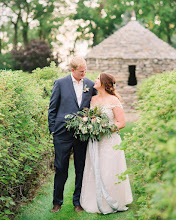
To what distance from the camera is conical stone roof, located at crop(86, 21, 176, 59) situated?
904 inches

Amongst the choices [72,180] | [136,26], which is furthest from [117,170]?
[136,26]

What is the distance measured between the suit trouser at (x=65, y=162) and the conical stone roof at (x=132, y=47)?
18.4 metres

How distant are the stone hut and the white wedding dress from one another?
681 inches

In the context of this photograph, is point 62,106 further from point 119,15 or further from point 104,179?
point 119,15

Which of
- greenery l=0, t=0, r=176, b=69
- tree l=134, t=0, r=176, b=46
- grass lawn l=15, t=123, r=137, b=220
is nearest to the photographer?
grass lawn l=15, t=123, r=137, b=220

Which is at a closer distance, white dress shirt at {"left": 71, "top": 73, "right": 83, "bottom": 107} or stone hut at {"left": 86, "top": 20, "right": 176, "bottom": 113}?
white dress shirt at {"left": 71, "top": 73, "right": 83, "bottom": 107}

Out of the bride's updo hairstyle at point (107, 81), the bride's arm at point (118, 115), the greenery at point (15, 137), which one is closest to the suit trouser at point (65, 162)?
the greenery at point (15, 137)

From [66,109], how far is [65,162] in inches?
32.6

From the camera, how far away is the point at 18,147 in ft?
14.1

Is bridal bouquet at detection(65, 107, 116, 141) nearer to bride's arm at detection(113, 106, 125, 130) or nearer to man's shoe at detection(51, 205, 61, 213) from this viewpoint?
bride's arm at detection(113, 106, 125, 130)

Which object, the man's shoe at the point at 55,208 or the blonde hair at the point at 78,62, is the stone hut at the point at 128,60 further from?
the blonde hair at the point at 78,62

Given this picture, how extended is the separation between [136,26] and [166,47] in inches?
126

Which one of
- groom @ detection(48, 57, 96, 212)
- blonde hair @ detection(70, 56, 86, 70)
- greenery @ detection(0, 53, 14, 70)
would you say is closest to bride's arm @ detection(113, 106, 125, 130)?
groom @ detection(48, 57, 96, 212)

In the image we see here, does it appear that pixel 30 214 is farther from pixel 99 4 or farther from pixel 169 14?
pixel 99 4
